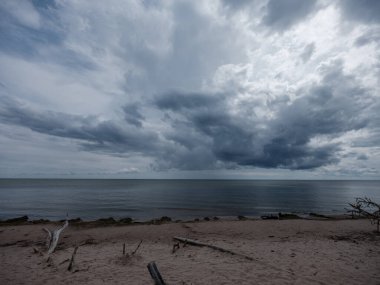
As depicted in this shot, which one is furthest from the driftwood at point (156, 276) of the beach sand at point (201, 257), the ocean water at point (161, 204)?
the ocean water at point (161, 204)

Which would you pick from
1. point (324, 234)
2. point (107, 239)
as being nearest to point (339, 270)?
point (324, 234)

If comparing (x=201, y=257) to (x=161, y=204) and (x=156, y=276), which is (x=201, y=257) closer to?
(x=156, y=276)

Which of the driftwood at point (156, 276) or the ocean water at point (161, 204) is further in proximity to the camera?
the ocean water at point (161, 204)

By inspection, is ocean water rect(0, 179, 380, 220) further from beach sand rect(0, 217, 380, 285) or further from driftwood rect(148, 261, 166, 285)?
driftwood rect(148, 261, 166, 285)

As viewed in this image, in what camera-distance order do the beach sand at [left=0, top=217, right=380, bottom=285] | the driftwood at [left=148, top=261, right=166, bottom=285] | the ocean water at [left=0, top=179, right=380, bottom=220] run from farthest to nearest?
the ocean water at [left=0, top=179, right=380, bottom=220], the beach sand at [left=0, top=217, right=380, bottom=285], the driftwood at [left=148, top=261, right=166, bottom=285]

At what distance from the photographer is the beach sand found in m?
9.04

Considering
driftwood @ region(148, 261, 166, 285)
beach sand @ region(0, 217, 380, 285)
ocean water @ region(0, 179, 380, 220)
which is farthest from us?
ocean water @ region(0, 179, 380, 220)

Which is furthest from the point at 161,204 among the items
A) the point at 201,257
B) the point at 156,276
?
the point at 156,276

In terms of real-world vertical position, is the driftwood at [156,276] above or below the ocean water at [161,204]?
above

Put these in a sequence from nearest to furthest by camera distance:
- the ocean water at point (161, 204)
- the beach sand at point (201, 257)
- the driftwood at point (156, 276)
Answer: the driftwood at point (156, 276) → the beach sand at point (201, 257) → the ocean water at point (161, 204)

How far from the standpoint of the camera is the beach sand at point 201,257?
904 centimetres

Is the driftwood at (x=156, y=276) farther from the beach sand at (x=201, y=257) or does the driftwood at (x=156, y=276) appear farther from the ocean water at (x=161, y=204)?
the ocean water at (x=161, y=204)

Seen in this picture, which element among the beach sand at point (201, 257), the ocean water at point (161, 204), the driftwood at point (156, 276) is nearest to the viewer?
the driftwood at point (156, 276)

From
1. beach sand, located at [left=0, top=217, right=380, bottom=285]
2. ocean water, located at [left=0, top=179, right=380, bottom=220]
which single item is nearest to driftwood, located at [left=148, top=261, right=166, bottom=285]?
beach sand, located at [left=0, top=217, right=380, bottom=285]
